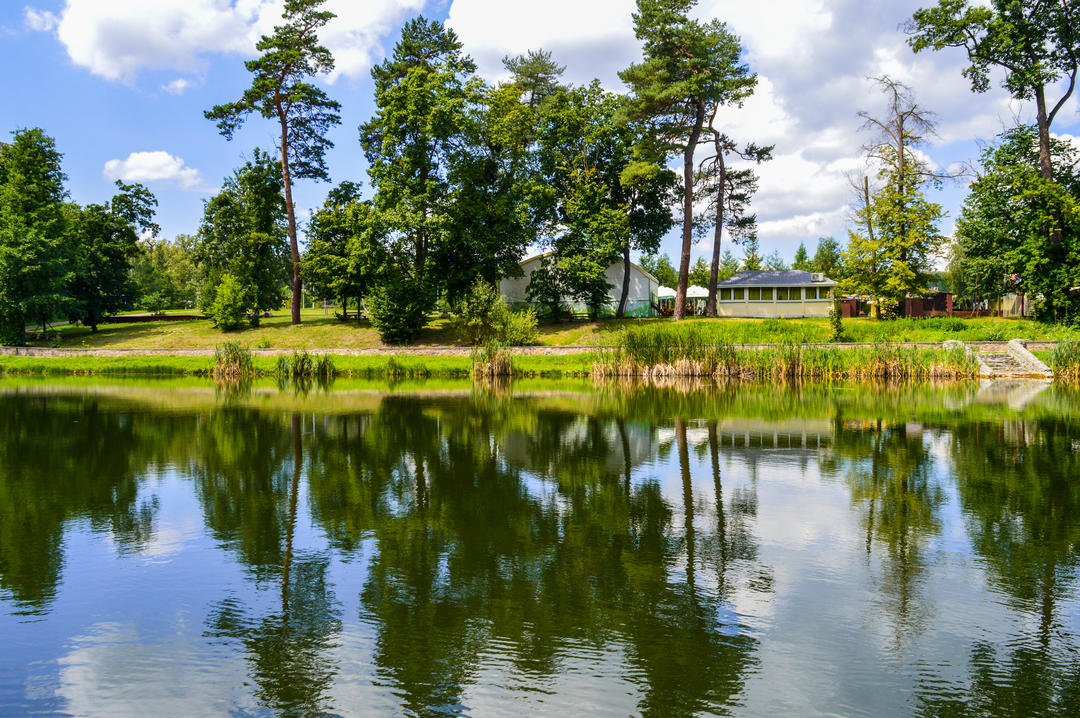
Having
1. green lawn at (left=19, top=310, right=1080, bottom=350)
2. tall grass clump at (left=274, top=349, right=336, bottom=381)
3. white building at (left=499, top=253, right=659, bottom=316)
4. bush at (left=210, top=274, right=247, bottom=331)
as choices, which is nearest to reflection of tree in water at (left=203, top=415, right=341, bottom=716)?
green lawn at (left=19, top=310, right=1080, bottom=350)

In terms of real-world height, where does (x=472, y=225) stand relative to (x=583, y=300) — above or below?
above

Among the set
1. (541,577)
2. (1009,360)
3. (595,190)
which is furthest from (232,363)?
(1009,360)

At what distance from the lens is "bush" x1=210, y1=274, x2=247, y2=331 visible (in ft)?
151

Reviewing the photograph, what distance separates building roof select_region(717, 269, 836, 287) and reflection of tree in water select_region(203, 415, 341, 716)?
4710 centimetres

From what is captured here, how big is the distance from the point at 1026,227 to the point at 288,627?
45657 mm

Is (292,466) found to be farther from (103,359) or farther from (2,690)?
(103,359)

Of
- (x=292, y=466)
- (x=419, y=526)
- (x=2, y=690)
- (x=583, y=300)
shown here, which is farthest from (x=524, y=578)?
(x=583, y=300)

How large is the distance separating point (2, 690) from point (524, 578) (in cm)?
391

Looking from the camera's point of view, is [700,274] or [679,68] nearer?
[679,68]

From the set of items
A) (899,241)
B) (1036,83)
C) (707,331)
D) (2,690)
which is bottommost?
(2,690)

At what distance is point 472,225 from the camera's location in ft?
142

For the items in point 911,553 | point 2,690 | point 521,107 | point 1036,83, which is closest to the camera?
point 2,690

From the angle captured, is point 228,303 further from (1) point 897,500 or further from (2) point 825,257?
(2) point 825,257

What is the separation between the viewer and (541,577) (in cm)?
675
